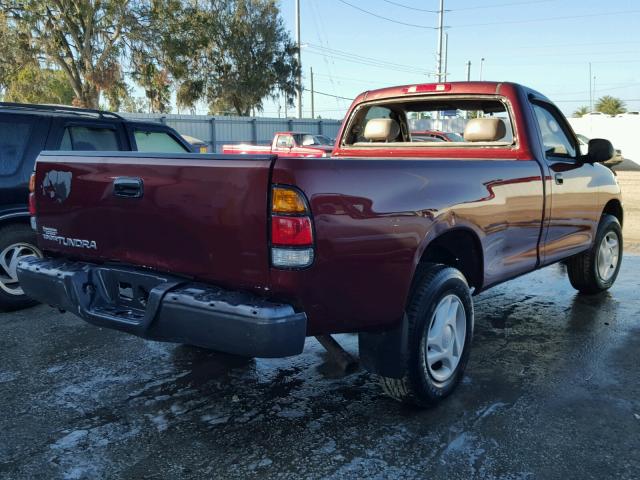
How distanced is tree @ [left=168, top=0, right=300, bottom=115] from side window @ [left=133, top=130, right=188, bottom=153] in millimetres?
37204

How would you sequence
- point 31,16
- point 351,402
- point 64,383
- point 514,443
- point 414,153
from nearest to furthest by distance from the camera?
point 514,443 < point 351,402 < point 64,383 < point 414,153 < point 31,16

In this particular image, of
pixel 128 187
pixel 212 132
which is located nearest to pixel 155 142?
pixel 128 187

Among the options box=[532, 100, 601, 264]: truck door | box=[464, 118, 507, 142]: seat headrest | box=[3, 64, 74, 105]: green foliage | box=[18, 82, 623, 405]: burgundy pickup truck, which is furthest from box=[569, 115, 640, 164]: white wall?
box=[18, 82, 623, 405]: burgundy pickup truck

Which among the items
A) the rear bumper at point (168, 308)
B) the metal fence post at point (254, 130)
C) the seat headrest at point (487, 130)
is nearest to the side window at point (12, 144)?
the rear bumper at point (168, 308)

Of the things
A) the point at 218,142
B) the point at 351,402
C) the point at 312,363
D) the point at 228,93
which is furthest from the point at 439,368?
the point at 228,93

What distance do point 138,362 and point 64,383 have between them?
1.69 feet

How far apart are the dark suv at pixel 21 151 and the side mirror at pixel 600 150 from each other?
442 cm

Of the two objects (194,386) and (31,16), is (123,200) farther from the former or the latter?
(31,16)

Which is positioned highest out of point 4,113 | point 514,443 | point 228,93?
point 228,93

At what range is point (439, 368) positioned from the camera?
3.65m

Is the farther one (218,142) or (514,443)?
(218,142)

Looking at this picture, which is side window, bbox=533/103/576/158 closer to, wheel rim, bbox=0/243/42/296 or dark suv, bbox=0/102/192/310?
dark suv, bbox=0/102/192/310

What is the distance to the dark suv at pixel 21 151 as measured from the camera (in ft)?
17.4

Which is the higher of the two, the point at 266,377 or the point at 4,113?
the point at 4,113
